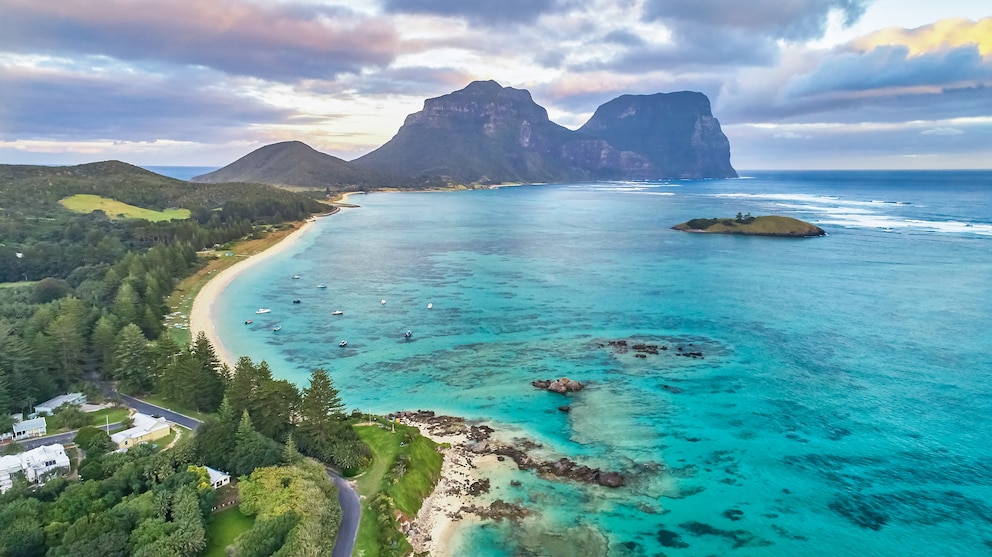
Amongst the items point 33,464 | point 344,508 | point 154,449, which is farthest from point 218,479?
point 33,464

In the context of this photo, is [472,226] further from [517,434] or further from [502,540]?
[502,540]

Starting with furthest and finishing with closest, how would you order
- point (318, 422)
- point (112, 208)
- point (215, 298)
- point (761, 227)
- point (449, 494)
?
point (761, 227), point (112, 208), point (215, 298), point (318, 422), point (449, 494)

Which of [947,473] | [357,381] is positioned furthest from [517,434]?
[947,473]

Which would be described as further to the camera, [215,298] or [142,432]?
[215,298]

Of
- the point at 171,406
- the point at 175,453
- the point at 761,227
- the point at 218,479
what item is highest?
the point at 761,227

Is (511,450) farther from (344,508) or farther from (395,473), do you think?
(344,508)

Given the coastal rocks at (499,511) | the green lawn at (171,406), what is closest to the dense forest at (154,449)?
the green lawn at (171,406)
